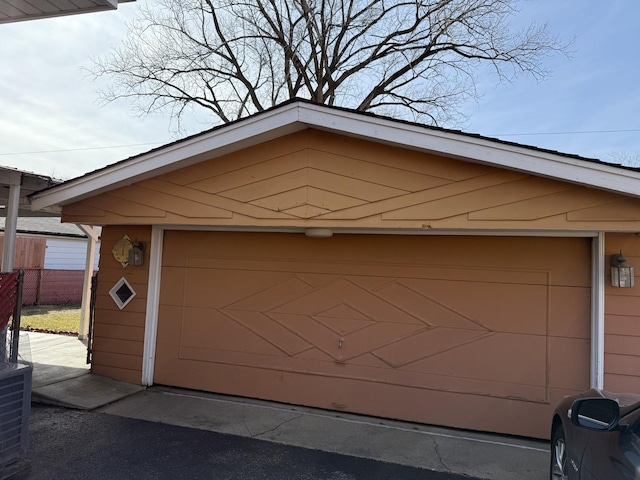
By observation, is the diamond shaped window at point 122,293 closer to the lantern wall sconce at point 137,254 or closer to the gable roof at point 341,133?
the lantern wall sconce at point 137,254

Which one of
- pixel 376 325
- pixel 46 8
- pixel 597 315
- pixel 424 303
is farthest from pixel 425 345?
pixel 46 8

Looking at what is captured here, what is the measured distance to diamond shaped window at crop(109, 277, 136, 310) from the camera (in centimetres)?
623

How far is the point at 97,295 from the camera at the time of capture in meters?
6.46

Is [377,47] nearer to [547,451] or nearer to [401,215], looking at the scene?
[401,215]

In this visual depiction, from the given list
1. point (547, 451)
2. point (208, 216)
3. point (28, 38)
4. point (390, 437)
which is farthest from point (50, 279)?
point (547, 451)

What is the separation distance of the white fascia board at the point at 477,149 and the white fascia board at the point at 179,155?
36 cm

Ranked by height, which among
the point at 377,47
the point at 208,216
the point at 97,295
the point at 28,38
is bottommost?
the point at 97,295

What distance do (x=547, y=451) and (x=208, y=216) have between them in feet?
14.6

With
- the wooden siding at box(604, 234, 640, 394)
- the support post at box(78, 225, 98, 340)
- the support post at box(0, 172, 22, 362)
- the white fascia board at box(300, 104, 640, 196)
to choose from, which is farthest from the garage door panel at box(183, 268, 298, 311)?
the support post at box(78, 225, 98, 340)

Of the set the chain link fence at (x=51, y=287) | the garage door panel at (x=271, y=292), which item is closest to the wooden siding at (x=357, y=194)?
the garage door panel at (x=271, y=292)

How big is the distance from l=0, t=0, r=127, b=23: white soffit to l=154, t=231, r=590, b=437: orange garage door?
323 cm

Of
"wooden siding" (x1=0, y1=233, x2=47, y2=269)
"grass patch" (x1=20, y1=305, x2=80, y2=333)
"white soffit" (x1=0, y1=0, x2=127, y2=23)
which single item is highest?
"white soffit" (x1=0, y1=0, x2=127, y2=23)

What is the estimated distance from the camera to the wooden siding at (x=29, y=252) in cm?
1529

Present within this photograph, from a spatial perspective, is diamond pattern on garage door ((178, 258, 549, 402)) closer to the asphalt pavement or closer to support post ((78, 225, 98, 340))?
the asphalt pavement
